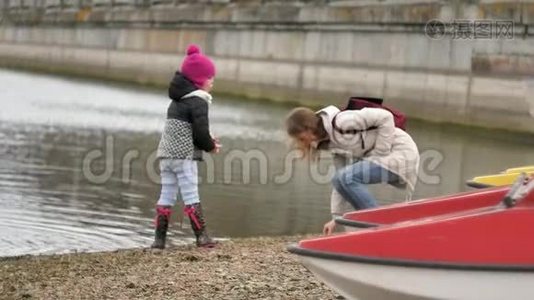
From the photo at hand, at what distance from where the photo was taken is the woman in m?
6.69

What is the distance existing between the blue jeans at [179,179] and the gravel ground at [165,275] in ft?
1.49

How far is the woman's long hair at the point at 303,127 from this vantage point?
664cm

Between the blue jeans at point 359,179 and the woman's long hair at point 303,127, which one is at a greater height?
the woman's long hair at point 303,127

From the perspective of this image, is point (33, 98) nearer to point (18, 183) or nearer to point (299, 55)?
Answer: point (299, 55)

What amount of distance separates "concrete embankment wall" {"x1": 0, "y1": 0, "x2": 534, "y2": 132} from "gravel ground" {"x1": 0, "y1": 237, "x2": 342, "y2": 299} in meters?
3.16

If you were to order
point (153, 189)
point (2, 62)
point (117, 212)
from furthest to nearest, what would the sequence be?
point (2, 62) → point (153, 189) → point (117, 212)

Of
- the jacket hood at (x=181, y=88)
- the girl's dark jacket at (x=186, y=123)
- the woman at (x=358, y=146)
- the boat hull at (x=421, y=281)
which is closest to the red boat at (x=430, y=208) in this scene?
the boat hull at (x=421, y=281)

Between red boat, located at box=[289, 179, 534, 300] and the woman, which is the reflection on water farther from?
red boat, located at box=[289, 179, 534, 300]

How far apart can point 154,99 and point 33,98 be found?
4.06m

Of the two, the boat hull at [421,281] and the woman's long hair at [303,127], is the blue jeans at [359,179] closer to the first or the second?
the woman's long hair at [303,127]

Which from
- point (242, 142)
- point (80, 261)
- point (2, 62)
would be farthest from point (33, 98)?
point (2, 62)

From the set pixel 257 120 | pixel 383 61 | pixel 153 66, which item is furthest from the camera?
pixel 153 66

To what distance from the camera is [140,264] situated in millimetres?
7473

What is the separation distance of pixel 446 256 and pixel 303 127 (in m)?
2.04
